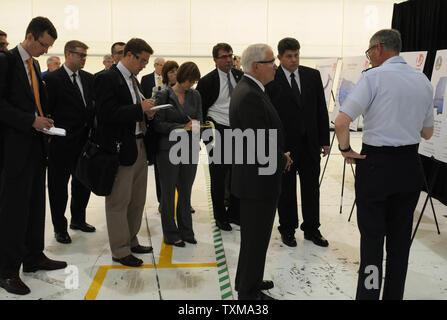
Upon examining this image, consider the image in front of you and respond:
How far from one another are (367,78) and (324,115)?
148 cm

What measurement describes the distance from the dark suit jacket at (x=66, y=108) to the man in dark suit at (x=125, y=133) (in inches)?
26.5

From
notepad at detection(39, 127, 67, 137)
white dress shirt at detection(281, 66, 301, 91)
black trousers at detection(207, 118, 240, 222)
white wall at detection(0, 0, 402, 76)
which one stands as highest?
white wall at detection(0, 0, 402, 76)

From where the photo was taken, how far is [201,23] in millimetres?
10875

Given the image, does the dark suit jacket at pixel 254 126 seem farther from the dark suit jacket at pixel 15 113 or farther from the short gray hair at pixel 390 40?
the dark suit jacket at pixel 15 113

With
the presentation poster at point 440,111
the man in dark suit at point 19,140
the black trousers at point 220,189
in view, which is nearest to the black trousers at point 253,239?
the man in dark suit at point 19,140

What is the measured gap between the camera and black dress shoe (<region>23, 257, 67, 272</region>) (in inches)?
127

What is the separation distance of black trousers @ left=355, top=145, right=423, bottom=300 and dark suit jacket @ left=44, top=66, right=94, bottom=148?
242 cm

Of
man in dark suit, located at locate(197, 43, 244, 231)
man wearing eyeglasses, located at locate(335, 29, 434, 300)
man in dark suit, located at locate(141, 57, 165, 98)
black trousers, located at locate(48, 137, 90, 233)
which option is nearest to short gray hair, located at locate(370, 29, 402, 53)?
man wearing eyeglasses, located at locate(335, 29, 434, 300)

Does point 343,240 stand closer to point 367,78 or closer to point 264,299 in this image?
point 264,299

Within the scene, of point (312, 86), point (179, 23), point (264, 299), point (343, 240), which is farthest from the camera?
point (179, 23)

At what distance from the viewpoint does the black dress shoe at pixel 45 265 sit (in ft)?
10.6

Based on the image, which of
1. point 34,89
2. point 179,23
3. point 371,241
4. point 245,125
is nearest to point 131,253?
point 34,89

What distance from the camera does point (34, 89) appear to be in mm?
2951

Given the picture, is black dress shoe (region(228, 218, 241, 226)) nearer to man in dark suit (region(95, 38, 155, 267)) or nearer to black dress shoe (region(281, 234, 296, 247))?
black dress shoe (region(281, 234, 296, 247))
